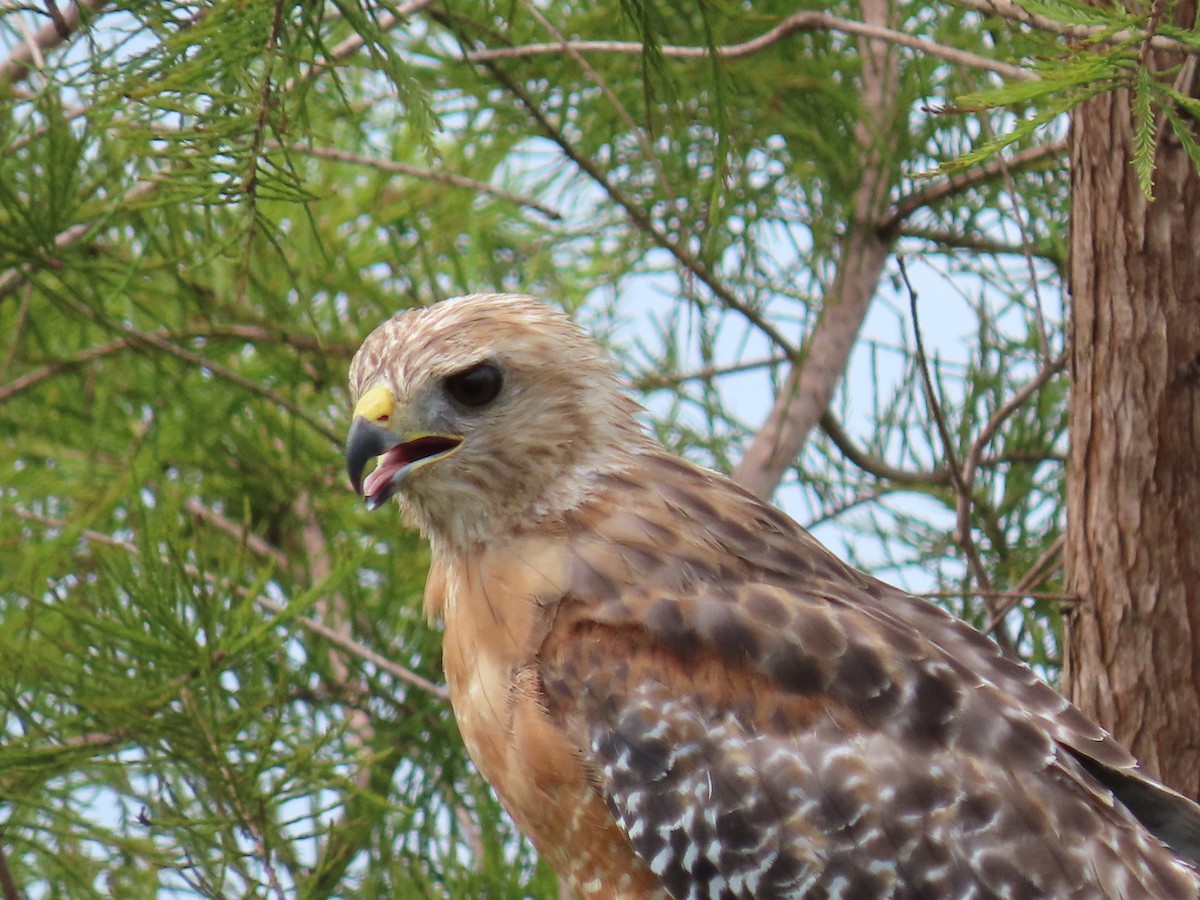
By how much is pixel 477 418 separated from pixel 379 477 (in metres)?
0.28

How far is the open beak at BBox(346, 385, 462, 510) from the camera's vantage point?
3738 millimetres

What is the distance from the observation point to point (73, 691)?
16.3 ft

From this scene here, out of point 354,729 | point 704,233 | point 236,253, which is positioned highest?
point 704,233

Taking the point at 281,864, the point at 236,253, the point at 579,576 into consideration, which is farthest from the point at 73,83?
the point at 281,864

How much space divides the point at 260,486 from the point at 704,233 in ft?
6.77

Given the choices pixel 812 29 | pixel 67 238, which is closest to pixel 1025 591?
pixel 812 29

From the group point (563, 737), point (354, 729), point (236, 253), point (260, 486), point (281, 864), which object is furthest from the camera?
point (260, 486)

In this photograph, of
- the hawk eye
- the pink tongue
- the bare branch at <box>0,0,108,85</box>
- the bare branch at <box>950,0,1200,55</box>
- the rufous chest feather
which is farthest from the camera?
the hawk eye

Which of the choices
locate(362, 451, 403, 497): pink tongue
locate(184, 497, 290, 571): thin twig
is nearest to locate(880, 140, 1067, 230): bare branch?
locate(362, 451, 403, 497): pink tongue

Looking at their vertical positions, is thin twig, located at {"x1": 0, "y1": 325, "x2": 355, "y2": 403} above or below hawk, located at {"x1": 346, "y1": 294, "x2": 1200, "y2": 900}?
above

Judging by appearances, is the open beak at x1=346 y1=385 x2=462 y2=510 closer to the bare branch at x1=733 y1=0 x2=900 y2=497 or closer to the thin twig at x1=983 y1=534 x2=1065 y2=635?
the thin twig at x1=983 y1=534 x2=1065 y2=635

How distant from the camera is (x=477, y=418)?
12.9 ft

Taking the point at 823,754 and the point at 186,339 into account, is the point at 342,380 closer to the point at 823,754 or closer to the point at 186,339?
the point at 186,339

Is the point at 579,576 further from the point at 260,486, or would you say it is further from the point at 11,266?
the point at 260,486
